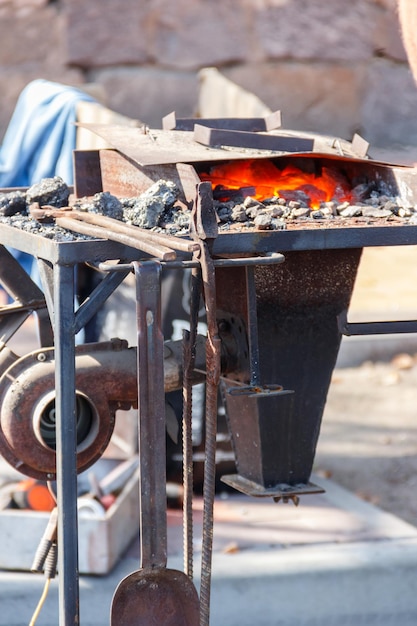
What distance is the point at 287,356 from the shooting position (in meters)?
2.41

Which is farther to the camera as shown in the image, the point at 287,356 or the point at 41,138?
the point at 41,138

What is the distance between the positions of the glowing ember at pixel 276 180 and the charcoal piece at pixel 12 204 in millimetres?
425

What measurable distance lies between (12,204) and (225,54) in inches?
187

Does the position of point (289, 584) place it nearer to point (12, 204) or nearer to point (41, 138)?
point (12, 204)

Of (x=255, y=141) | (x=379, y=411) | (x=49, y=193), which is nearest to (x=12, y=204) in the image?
(x=49, y=193)

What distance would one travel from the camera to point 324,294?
2.39m

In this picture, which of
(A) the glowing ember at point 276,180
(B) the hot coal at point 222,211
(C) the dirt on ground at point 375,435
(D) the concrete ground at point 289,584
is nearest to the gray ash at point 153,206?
(B) the hot coal at point 222,211

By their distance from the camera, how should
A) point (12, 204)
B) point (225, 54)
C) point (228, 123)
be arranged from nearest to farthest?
point (12, 204)
point (228, 123)
point (225, 54)

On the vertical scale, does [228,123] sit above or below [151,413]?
above

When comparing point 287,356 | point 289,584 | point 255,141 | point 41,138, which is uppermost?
point 255,141

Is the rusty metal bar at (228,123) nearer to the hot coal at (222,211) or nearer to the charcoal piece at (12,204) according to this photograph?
the hot coal at (222,211)

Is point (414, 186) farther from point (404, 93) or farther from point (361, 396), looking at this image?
point (404, 93)

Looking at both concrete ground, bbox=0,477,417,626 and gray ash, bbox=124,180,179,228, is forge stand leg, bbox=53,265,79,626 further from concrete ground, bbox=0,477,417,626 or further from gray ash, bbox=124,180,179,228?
concrete ground, bbox=0,477,417,626

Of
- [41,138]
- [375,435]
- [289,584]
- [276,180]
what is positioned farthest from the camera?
[375,435]
